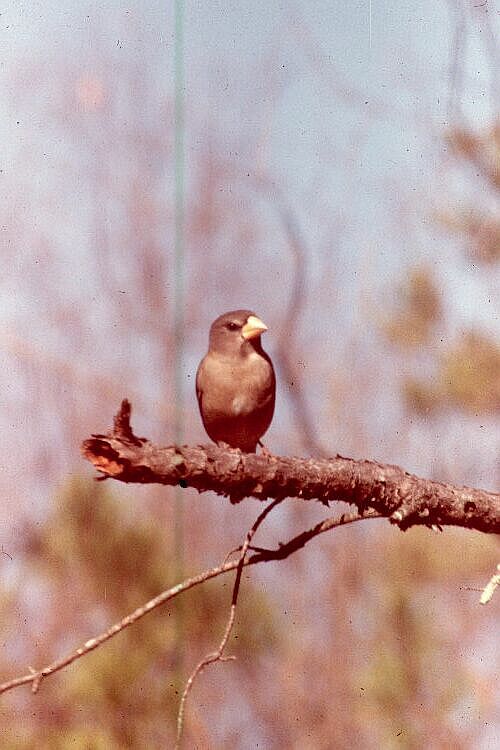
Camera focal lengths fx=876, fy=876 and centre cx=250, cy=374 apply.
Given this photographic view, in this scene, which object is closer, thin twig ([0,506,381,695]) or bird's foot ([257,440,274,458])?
thin twig ([0,506,381,695])

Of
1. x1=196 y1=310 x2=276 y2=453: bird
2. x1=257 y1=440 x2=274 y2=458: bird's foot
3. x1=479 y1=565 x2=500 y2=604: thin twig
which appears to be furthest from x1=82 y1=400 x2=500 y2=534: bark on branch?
x1=196 y1=310 x2=276 y2=453: bird

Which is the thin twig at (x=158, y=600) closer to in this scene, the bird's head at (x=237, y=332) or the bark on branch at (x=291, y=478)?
the bark on branch at (x=291, y=478)

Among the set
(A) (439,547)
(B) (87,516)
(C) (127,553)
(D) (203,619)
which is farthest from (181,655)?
(A) (439,547)

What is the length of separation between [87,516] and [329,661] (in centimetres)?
100

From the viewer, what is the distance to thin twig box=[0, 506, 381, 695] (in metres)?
1.04

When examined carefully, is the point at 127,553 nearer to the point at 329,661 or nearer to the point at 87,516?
the point at 87,516

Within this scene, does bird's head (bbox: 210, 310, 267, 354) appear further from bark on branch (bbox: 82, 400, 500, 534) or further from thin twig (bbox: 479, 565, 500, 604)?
thin twig (bbox: 479, 565, 500, 604)

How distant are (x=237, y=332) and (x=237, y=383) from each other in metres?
0.11

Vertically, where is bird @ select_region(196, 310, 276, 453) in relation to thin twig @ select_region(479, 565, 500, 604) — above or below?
above

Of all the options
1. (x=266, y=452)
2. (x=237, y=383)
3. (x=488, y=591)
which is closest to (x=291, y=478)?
(x=266, y=452)

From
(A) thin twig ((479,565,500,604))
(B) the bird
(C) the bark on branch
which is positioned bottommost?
(A) thin twig ((479,565,500,604))

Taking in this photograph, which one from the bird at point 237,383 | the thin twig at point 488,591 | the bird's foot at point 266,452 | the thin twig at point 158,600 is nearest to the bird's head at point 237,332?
the bird at point 237,383

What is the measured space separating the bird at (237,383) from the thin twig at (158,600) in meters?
0.39

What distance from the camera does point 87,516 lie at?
2246 mm
